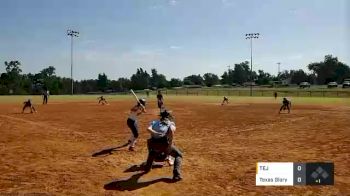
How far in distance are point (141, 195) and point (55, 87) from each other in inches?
5552

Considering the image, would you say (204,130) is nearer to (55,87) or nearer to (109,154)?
(109,154)

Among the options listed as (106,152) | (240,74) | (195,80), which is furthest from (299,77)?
(106,152)

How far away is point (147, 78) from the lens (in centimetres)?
18500

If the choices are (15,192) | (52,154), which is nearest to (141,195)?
(15,192)

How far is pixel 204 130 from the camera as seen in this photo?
2045cm

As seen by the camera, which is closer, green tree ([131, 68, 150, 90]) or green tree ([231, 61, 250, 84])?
green tree ([131, 68, 150, 90])

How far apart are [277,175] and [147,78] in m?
177

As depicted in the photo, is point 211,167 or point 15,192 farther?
point 211,167

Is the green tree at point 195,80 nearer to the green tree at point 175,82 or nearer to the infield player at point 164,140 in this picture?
the green tree at point 175,82

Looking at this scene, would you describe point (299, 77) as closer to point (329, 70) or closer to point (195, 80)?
point (329, 70)

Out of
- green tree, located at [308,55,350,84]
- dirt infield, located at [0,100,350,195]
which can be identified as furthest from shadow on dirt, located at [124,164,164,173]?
green tree, located at [308,55,350,84]

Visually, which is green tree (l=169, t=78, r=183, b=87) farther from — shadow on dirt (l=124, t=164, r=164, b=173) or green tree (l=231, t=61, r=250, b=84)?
shadow on dirt (l=124, t=164, r=164, b=173)
